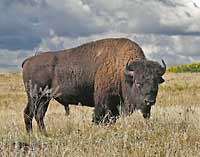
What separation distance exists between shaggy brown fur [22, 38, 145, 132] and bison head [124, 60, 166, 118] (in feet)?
1.56

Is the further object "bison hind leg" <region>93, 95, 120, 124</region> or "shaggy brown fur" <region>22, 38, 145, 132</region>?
"shaggy brown fur" <region>22, 38, 145, 132</region>

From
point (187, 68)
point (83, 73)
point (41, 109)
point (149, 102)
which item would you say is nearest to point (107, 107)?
point (83, 73)

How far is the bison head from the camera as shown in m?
10.3

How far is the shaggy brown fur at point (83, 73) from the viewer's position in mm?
11719

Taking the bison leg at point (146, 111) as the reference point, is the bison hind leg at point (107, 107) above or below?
below

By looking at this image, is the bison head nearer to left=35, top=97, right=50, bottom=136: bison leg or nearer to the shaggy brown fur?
the shaggy brown fur

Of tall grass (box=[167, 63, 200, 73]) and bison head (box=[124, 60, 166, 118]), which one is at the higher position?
bison head (box=[124, 60, 166, 118])

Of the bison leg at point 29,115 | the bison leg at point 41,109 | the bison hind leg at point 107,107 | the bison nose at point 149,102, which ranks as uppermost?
the bison nose at point 149,102

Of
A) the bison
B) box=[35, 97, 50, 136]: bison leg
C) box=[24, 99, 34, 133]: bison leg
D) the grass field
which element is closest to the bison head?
the bison

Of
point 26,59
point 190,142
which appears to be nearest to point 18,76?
point 26,59

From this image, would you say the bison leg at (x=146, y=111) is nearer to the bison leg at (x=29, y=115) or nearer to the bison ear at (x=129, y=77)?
the bison ear at (x=129, y=77)

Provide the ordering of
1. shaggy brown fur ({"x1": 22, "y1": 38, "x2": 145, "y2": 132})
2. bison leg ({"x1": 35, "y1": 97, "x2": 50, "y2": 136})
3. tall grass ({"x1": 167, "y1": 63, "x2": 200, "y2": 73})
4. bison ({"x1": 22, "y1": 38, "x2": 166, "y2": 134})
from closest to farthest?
1. bison ({"x1": 22, "y1": 38, "x2": 166, "y2": 134})
2. shaggy brown fur ({"x1": 22, "y1": 38, "x2": 145, "y2": 132})
3. bison leg ({"x1": 35, "y1": 97, "x2": 50, "y2": 136})
4. tall grass ({"x1": 167, "y1": 63, "x2": 200, "y2": 73})

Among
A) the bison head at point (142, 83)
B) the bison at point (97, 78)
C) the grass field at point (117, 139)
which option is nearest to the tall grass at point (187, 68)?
the bison at point (97, 78)

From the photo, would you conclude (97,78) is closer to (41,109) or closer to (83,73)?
(83,73)
